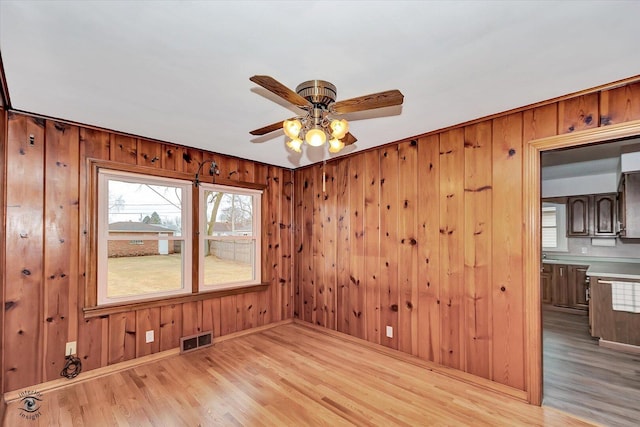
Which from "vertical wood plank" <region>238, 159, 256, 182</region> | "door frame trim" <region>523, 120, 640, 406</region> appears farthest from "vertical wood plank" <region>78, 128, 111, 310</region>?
"door frame trim" <region>523, 120, 640, 406</region>

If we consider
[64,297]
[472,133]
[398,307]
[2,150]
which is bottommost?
[398,307]

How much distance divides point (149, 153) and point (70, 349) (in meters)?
2.08

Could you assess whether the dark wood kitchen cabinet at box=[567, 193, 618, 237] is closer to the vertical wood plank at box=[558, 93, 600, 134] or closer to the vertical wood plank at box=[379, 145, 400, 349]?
the vertical wood plank at box=[558, 93, 600, 134]

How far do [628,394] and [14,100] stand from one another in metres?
5.70

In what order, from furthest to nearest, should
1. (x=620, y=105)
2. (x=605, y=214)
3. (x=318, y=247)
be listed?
(x=605, y=214) → (x=318, y=247) → (x=620, y=105)

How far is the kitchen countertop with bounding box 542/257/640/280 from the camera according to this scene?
380 cm

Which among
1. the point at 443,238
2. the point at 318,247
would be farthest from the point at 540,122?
the point at 318,247

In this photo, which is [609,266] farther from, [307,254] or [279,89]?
[279,89]

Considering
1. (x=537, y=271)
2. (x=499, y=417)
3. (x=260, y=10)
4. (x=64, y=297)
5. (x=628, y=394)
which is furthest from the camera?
(x=64, y=297)

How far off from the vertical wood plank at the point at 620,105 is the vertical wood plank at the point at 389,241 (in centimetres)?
180

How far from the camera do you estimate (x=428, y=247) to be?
3262mm

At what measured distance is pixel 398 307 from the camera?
138 inches

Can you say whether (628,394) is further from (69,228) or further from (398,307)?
(69,228)

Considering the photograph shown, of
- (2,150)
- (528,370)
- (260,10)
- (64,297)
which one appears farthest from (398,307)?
(2,150)
